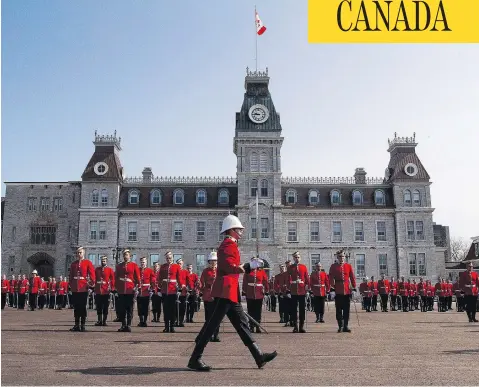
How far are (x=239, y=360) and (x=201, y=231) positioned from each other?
164ft

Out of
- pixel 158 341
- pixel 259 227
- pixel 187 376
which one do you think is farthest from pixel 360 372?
pixel 259 227

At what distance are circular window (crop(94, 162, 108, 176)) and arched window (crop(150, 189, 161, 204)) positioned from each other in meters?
5.52

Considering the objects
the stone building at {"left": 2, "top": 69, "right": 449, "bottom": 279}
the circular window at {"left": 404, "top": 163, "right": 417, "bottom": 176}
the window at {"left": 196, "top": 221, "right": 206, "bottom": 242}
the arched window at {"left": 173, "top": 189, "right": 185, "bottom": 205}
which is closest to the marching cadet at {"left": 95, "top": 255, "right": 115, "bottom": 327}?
the stone building at {"left": 2, "top": 69, "right": 449, "bottom": 279}

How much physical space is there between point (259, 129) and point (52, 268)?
26.9 m

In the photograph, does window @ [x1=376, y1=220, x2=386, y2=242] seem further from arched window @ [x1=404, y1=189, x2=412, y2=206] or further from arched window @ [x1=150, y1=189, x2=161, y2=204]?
arched window @ [x1=150, y1=189, x2=161, y2=204]

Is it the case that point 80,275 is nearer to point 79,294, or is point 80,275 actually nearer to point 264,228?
point 79,294

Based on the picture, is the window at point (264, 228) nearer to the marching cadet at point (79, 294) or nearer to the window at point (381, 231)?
the window at point (381, 231)

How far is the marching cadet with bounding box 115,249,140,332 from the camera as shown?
52.9 feet

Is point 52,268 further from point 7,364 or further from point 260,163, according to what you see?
point 7,364

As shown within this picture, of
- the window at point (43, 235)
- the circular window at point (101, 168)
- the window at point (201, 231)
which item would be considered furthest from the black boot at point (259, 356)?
the window at point (43, 235)

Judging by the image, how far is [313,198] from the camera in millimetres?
60344

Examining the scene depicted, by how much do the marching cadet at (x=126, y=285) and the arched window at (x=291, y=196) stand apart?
43860 mm

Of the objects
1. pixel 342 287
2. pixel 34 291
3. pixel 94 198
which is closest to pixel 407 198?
pixel 94 198

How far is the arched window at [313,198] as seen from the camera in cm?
6013
